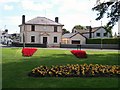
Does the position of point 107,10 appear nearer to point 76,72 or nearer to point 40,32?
point 76,72

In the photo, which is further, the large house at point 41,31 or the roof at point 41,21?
the roof at point 41,21

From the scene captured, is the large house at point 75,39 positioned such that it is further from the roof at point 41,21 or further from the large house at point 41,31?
the roof at point 41,21

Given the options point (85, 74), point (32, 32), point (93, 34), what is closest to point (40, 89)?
point (85, 74)

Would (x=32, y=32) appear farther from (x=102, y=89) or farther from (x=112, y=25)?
(x=102, y=89)

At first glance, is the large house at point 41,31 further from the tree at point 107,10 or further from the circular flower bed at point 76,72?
the circular flower bed at point 76,72

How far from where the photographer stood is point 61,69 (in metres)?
14.5

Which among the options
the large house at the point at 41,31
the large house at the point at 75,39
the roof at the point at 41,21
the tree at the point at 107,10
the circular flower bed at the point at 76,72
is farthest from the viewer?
the large house at the point at 75,39

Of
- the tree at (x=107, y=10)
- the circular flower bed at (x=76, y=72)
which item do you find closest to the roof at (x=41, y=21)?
the tree at (x=107, y=10)

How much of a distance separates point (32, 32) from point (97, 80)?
6420 cm

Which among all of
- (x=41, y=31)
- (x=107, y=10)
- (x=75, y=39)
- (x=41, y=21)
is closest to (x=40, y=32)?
(x=41, y=31)

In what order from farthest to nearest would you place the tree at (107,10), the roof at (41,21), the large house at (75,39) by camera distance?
the large house at (75,39) < the roof at (41,21) < the tree at (107,10)

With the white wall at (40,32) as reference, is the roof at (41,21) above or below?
above

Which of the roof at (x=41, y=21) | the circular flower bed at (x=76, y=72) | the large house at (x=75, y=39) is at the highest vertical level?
the roof at (x=41, y=21)

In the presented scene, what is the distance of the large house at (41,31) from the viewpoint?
75.4 m
